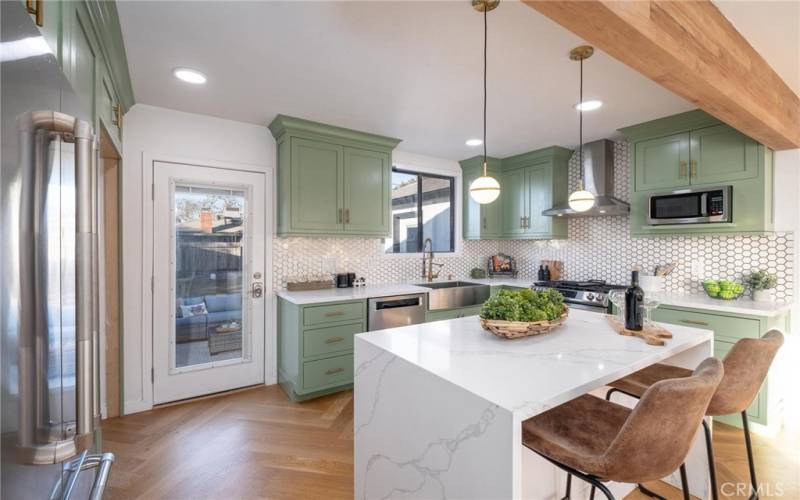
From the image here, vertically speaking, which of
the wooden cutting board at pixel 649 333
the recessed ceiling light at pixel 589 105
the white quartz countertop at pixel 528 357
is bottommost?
the white quartz countertop at pixel 528 357

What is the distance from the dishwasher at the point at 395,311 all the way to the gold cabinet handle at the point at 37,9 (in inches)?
104

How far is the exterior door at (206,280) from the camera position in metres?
2.98

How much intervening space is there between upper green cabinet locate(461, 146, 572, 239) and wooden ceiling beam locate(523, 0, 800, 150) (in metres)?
1.89

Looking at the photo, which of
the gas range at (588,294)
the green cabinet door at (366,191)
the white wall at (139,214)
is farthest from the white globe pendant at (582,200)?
the white wall at (139,214)

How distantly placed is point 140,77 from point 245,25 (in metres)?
1.08

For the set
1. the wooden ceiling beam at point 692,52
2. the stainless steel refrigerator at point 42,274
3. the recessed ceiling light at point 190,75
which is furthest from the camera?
the recessed ceiling light at point 190,75

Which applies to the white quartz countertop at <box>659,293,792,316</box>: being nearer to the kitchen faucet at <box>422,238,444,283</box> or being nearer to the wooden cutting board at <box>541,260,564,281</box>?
the wooden cutting board at <box>541,260,564,281</box>

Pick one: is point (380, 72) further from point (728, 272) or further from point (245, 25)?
point (728, 272)

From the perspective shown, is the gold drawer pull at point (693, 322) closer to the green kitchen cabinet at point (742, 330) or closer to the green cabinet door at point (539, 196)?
the green kitchen cabinet at point (742, 330)

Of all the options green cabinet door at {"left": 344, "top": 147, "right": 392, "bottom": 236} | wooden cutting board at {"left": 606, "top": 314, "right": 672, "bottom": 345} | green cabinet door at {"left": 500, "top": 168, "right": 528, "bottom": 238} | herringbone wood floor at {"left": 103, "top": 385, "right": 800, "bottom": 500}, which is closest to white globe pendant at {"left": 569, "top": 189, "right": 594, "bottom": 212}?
wooden cutting board at {"left": 606, "top": 314, "right": 672, "bottom": 345}

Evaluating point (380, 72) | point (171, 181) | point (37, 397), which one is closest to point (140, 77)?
point (171, 181)

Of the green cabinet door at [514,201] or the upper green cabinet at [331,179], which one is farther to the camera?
the green cabinet door at [514,201]

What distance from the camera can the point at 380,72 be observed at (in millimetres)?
2338

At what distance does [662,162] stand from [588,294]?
1314 mm
